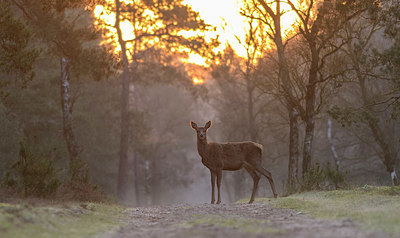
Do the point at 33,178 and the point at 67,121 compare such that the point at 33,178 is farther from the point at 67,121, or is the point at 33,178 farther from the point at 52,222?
the point at 67,121

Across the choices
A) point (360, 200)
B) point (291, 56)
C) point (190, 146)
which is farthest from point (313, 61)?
point (190, 146)

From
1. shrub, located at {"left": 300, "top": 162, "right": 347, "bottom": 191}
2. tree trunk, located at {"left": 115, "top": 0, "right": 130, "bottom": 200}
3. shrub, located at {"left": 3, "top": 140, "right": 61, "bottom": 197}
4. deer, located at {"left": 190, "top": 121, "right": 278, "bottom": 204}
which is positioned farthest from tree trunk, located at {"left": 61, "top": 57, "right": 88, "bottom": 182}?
tree trunk, located at {"left": 115, "top": 0, "right": 130, "bottom": 200}

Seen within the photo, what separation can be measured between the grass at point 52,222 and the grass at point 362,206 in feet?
15.1

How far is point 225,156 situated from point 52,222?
31.8ft

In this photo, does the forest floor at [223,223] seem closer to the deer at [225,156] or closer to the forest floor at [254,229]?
the forest floor at [254,229]

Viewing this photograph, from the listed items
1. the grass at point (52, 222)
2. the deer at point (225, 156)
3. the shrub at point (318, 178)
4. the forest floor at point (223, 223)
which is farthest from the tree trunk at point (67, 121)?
the grass at point (52, 222)

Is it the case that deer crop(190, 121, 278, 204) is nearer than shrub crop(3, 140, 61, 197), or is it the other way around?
shrub crop(3, 140, 61, 197)

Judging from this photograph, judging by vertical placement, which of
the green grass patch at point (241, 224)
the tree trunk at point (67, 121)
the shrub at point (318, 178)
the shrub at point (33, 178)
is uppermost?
the tree trunk at point (67, 121)

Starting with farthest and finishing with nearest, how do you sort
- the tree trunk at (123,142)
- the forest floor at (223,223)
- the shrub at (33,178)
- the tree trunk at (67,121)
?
the tree trunk at (123,142) → the tree trunk at (67,121) → the shrub at (33,178) → the forest floor at (223,223)

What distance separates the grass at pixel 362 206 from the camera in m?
9.48

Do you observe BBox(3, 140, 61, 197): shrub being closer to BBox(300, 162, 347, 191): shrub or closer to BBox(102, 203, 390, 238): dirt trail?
BBox(102, 203, 390, 238): dirt trail

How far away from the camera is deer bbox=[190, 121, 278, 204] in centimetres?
1908

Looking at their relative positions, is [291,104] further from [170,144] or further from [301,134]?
[170,144]

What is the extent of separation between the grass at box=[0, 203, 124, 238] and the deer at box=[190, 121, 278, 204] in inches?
252
